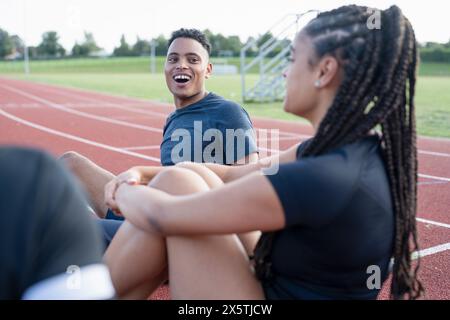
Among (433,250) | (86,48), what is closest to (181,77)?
(433,250)

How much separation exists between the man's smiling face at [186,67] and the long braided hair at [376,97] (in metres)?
2.10

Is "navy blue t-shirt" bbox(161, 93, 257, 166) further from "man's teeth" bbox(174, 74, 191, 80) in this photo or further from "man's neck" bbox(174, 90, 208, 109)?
"man's teeth" bbox(174, 74, 191, 80)

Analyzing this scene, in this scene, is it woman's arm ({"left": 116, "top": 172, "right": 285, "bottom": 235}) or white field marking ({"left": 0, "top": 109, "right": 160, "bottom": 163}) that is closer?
woman's arm ({"left": 116, "top": 172, "right": 285, "bottom": 235})

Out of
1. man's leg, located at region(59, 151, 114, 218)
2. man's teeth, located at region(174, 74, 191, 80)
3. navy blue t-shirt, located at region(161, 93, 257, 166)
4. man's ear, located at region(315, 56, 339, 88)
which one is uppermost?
man's ear, located at region(315, 56, 339, 88)

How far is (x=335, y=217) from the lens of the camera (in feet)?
5.06

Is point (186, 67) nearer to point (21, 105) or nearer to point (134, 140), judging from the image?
point (134, 140)

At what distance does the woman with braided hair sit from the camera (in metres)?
1.54

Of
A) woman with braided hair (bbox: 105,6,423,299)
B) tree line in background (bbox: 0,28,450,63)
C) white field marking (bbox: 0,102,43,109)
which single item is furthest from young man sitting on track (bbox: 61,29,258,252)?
tree line in background (bbox: 0,28,450,63)

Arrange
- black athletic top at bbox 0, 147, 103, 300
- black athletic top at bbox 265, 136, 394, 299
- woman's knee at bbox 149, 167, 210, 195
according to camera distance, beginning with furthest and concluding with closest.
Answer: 1. woman's knee at bbox 149, 167, 210, 195
2. black athletic top at bbox 265, 136, 394, 299
3. black athletic top at bbox 0, 147, 103, 300

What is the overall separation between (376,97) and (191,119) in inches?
79.2

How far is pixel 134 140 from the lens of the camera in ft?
31.9
